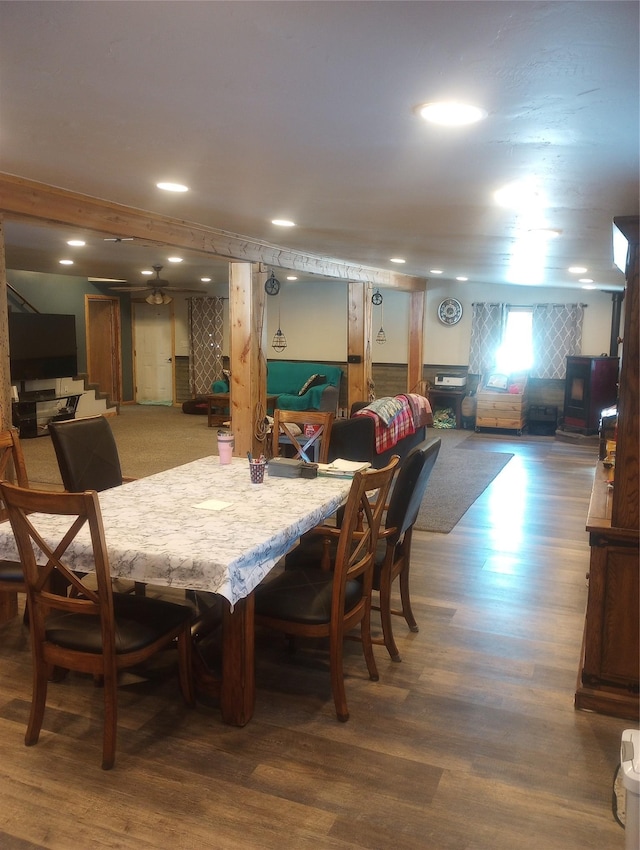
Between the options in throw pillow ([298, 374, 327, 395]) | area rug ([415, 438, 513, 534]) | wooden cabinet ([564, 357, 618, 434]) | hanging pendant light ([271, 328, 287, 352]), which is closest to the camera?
area rug ([415, 438, 513, 534])

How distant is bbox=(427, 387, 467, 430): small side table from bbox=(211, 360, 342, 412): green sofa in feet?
4.84

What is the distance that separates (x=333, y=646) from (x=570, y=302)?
27.7ft

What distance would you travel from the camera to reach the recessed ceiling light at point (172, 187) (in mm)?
2994

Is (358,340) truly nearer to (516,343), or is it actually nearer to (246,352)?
(246,352)

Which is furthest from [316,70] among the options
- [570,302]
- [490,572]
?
[570,302]

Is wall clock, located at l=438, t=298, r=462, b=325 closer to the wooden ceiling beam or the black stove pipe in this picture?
the black stove pipe

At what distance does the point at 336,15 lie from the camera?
122cm

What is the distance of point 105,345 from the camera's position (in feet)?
40.0

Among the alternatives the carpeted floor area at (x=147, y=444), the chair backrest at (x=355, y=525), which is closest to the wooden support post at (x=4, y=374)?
the chair backrest at (x=355, y=525)

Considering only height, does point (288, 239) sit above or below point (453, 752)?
above

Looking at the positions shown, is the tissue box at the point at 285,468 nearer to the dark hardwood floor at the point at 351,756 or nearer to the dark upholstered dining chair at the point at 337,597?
the dark upholstered dining chair at the point at 337,597

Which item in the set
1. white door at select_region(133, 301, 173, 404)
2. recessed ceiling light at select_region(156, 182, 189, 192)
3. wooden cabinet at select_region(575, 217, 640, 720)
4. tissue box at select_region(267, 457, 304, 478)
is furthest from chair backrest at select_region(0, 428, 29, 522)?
white door at select_region(133, 301, 173, 404)

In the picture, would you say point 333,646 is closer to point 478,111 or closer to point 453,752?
point 453,752

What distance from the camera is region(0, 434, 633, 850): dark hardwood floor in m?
2.05
